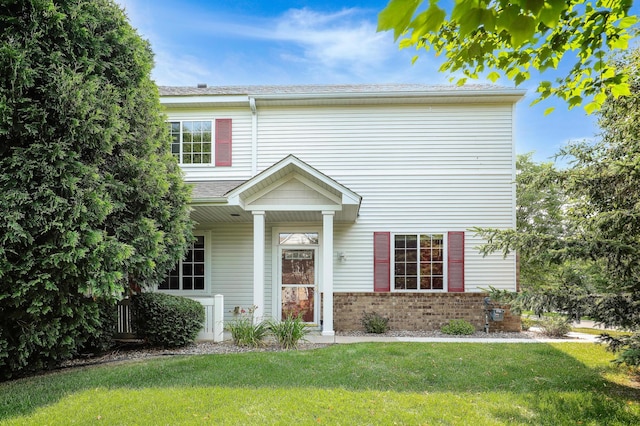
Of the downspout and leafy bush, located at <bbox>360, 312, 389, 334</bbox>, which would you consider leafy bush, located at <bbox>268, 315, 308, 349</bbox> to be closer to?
leafy bush, located at <bbox>360, 312, 389, 334</bbox>

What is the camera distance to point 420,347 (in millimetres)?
6691

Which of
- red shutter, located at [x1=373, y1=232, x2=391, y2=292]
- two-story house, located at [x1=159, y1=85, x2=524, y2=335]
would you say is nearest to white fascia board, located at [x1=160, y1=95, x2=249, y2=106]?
two-story house, located at [x1=159, y1=85, x2=524, y2=335]

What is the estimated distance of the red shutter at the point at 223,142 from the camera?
9492 mm

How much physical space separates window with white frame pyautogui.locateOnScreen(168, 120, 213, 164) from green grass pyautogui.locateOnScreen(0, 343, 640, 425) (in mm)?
5466

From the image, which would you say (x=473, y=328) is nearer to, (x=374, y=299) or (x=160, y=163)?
(x=374, y=299)

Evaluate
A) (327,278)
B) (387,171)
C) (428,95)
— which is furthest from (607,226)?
(428,95)

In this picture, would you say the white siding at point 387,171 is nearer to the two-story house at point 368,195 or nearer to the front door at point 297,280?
the two-story house at point 368,195

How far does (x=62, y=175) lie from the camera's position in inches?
185

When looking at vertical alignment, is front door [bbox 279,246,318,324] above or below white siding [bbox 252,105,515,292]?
below

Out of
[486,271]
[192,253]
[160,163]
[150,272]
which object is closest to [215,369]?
[150,272]

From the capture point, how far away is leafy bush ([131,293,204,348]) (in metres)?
6.77

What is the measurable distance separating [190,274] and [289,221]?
2.92 m

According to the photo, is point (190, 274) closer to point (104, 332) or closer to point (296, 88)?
point (104, 332)

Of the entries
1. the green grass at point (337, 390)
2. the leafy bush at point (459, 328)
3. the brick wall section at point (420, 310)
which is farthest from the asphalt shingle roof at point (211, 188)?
the leafy bush at point (459, 328)
